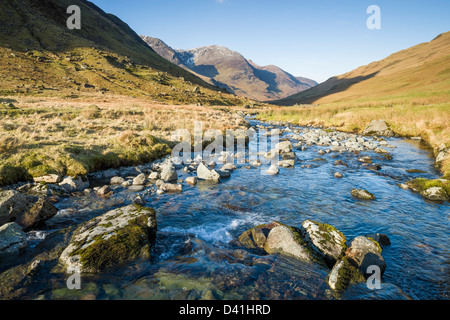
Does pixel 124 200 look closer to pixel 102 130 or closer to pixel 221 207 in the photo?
→ pixel 221 207

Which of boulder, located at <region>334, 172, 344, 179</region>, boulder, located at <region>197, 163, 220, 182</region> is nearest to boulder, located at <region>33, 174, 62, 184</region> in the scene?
boulder, located at <region>197, 163, 220, 182</region>

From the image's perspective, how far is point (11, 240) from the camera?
19.0 feet

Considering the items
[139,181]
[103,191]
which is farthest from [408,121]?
[103,191]

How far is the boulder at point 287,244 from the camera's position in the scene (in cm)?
597

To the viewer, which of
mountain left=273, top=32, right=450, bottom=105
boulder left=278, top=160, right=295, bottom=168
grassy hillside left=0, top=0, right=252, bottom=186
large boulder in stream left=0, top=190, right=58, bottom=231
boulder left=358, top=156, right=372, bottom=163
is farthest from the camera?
mountain left=273, top=32, right=450, bottom=105

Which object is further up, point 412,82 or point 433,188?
point 412,82

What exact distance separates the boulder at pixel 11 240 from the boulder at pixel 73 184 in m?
4.26

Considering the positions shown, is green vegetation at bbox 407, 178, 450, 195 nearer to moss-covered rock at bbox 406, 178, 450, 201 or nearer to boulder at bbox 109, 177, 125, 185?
moss-covered rock at bbox 406, 178, 450, 201

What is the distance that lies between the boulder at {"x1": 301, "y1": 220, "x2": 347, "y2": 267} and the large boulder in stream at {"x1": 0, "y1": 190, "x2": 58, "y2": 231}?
8.99 metres

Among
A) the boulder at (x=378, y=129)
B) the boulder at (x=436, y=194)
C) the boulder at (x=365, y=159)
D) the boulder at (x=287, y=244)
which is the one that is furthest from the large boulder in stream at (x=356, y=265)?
the boulder at (x=378, y=129)

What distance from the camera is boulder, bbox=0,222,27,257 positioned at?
222 inches

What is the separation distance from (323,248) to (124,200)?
8388mm

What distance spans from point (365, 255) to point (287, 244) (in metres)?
2.05

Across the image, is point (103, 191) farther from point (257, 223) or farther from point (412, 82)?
point (412, 82)
